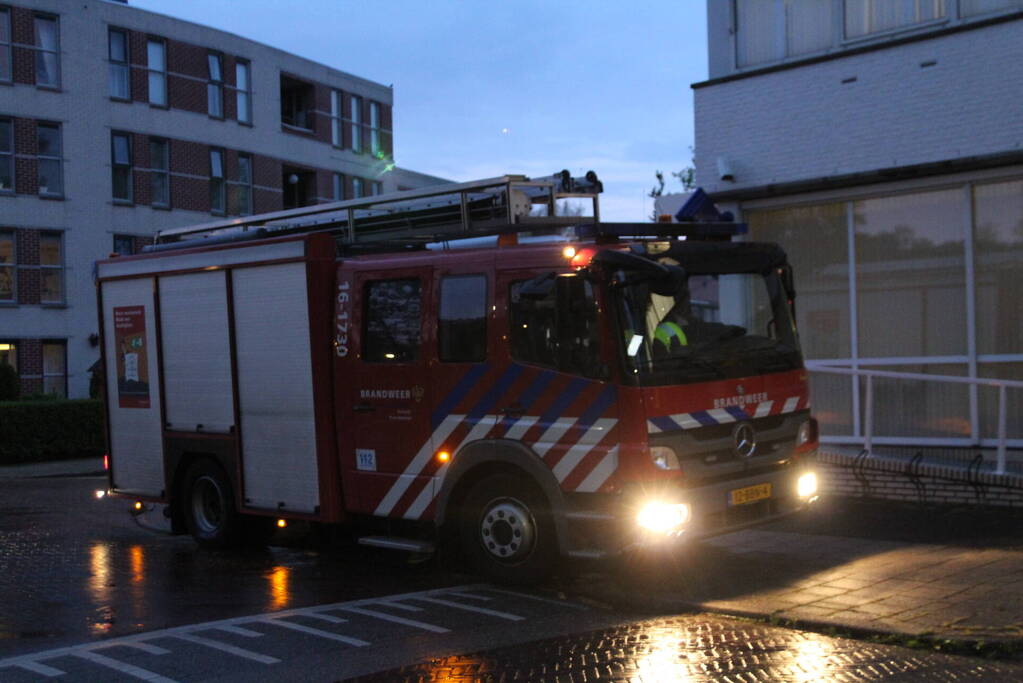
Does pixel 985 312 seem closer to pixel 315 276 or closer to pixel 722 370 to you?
pixel 722 370

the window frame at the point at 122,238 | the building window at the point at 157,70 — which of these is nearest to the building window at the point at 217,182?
the building window at the point at 157,70

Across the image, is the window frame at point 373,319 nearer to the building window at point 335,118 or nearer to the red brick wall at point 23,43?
the red brick wall at point 23,43

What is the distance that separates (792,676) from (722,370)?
287 cm

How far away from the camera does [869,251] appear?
12836 mm

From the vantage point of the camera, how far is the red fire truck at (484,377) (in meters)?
8.20

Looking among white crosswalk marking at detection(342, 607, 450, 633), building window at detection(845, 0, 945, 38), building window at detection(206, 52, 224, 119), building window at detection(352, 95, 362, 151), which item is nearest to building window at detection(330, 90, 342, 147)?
building window at detection(352, 95, 362, 151)

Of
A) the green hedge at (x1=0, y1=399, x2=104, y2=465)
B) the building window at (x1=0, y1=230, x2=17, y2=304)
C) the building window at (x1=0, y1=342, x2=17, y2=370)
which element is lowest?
the green hedge at (x1=0, y1=399, x2=104, y2=465)

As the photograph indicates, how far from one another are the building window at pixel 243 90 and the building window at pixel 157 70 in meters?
3.18

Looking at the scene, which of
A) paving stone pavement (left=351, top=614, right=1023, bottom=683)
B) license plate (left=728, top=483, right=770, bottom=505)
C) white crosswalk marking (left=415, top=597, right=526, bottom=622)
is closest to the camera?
paving stone pavement (left=351, top=614, right=1023, bottom=683)

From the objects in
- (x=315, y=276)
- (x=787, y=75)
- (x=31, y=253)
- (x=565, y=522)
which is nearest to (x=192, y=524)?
(x=315, y=276)

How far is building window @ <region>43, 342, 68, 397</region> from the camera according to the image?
35.0m

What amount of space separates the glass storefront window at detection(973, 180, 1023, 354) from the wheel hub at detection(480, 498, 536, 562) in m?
5.94

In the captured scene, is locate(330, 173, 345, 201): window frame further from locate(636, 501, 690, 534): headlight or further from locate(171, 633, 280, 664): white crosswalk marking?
locate(171, 633, 280, 664): white crosswalk marking

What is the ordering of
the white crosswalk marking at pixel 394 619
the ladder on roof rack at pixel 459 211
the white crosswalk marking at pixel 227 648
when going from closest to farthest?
the white crosswalk marking at pixel 227 648 < the white crosswalk marking at pixel 394 619 < the ladder on roof rack at pixel 459 211
